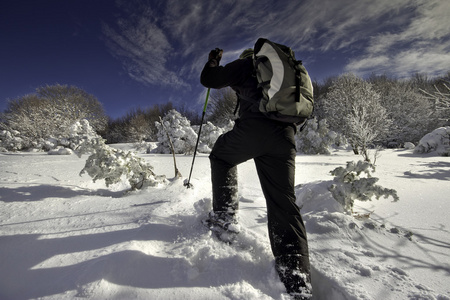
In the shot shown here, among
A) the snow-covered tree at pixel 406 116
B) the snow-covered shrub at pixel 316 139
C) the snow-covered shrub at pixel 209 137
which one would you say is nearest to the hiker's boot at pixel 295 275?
the snow-covered shrub at pixel 209 137

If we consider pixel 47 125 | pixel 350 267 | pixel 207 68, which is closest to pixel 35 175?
pixel 207 68

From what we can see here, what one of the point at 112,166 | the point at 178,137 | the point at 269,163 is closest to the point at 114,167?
the point at 112,166

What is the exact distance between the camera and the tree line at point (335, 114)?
37.2 ft

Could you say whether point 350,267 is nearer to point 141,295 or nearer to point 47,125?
point 141,295

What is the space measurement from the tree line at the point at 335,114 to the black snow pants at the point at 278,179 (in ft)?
12.5

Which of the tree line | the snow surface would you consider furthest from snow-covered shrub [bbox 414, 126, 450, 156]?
the snow surface

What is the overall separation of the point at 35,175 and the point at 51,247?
259 centimetres

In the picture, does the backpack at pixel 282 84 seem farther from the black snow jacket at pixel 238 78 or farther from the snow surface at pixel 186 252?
the snow surface at pixel 186 252

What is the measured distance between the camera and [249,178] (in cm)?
371

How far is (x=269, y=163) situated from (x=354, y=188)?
123 cm

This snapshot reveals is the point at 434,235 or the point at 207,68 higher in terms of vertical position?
the point at 207,68

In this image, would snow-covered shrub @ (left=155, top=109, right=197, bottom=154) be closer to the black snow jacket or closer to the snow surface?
the snow surface

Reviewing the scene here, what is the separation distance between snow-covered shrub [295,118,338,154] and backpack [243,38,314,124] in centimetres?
1091

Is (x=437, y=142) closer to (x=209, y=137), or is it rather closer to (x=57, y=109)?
(x=209, y=137)
